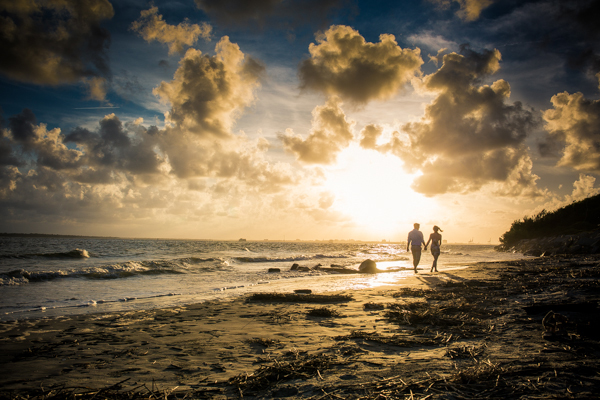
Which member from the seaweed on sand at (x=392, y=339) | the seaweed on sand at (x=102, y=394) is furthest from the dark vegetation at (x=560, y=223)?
the seaweed on sand at (x=102, y=394)

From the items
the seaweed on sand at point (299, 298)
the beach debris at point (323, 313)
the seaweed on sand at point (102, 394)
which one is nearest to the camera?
the seaweed on sand at point (102, 394)

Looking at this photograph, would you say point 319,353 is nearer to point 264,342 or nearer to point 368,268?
point 264,342

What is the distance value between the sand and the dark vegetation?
40539mm

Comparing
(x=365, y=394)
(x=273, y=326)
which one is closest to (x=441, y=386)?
(x=365, y=394)

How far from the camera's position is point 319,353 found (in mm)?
3537

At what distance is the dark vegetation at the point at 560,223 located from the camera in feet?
115

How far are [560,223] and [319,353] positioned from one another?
5442cm

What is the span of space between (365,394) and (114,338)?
4.51 meters

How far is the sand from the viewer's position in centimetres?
250

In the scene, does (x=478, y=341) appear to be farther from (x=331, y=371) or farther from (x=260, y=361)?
(x=260, y=361)

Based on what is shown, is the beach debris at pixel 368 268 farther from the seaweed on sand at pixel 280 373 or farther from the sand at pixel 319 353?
the seaweed on sand at pixel 280 373

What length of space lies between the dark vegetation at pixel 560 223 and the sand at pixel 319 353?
4054cm

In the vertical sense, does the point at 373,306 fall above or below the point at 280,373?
below

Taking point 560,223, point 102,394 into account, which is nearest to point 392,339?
point 102,394
